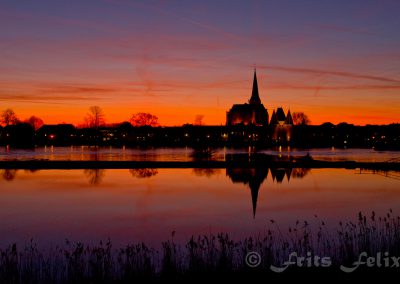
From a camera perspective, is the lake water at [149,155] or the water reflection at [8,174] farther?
the lake water at [149,155]

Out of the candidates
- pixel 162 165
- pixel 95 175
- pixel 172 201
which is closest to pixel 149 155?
pixel 162 165

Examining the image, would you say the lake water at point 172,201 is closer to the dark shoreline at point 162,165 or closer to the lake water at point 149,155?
the dark shoreline at point 162,165

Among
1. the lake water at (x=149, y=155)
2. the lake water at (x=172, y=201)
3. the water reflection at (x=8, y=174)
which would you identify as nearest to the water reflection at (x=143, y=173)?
the lake water at (x=172, y=201)

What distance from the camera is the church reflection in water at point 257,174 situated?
1659 inches

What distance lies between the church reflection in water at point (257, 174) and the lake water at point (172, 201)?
10 centimetres

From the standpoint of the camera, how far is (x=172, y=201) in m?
33.3

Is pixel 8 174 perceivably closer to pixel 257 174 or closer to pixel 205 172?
pixel 205 172

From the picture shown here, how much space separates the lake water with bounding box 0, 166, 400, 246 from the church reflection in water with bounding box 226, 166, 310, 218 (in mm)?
95

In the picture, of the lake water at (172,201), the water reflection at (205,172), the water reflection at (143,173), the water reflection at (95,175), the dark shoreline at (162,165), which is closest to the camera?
the lake water at (172,201)

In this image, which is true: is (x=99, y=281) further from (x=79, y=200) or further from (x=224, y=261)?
(x=79, y=200)

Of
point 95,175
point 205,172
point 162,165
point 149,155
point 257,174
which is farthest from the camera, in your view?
point 149,155

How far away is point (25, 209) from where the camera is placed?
2953cm

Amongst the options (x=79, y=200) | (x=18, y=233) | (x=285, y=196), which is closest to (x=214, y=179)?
(x=285, y=196)

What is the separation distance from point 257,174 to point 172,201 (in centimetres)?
1756
